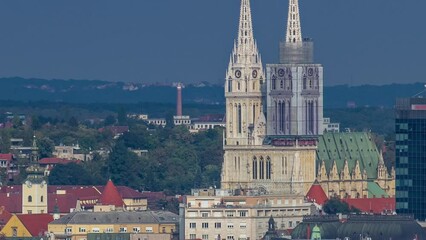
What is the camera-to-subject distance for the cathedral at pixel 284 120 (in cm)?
18438

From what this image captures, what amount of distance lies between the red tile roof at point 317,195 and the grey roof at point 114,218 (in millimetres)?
11673

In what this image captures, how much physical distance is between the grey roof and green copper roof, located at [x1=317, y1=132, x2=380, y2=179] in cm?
2474

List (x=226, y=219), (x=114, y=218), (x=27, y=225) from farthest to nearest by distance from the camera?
1. (x=27, y=225)
2. (x=114, y=218)
3. (x=226, y=219)

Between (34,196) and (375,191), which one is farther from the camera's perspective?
(375,191)

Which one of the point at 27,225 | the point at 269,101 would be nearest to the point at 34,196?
the point at 27,225

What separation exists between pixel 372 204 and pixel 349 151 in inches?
544

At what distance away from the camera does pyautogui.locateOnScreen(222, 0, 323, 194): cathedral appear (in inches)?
7279

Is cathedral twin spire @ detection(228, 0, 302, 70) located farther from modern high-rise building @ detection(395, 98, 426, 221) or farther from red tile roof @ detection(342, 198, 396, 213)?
modern high-rise building @ detection(395, 98, 426, 221)

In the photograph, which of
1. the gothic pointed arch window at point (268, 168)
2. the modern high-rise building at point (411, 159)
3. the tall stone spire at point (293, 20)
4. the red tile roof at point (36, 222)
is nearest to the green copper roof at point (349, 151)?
the gothic pointed arch window at point (268, 168)

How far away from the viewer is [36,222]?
16525 centimetres

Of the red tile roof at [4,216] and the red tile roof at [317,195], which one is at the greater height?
the red tile roof at [317,195]

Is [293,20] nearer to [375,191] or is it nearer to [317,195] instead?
[375,191]

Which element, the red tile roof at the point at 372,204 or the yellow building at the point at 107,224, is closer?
the yellow building at the point at 107,224

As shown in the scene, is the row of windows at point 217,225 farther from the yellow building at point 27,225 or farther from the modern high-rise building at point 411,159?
the yellow building at point 27,225
